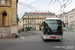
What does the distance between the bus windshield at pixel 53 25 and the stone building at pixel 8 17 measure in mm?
7466

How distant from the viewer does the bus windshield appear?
14719mm

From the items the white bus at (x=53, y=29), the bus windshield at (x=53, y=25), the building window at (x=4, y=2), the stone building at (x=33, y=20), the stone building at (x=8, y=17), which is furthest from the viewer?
the stone building at (x=33, y=20)

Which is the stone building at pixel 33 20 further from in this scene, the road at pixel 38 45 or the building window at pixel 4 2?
the road at pixel 38 45

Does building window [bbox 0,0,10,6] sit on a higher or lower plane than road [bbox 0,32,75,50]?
higher

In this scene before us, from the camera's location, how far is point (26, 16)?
9888cm

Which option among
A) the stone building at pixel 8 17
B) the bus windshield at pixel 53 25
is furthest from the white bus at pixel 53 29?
the stone building at pixel 8 17

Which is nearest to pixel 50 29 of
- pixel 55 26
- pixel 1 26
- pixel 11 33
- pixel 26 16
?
pixel 55 26

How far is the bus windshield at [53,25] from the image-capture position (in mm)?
14719

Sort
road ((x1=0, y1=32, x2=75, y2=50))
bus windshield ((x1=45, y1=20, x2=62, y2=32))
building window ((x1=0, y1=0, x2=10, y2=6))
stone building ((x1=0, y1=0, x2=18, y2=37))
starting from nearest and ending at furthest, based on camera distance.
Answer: road ((x1=0, y1=32, x2=75, y2=50)) < bus windshield ((x1=45, y1=20, x2=62, y2=32)) < stone building ((x1=0, y1=0, x2=18, y2=37)) < building window ((x1=0, y1=0, x2=10, y2=6))

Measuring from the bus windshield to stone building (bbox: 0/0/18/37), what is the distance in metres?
7.47

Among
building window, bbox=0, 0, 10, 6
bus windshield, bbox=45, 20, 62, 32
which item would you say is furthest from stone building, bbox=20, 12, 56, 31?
bus windshield, bbox=45, 20, 62, 32

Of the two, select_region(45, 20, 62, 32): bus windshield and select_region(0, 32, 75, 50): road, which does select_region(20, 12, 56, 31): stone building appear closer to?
select_region(45, 20, 62, 32): bus windshield

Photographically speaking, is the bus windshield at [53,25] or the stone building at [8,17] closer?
the bus windshield at [53,25]

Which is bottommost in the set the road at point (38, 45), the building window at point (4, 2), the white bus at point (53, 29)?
the road at point (38, 45)
